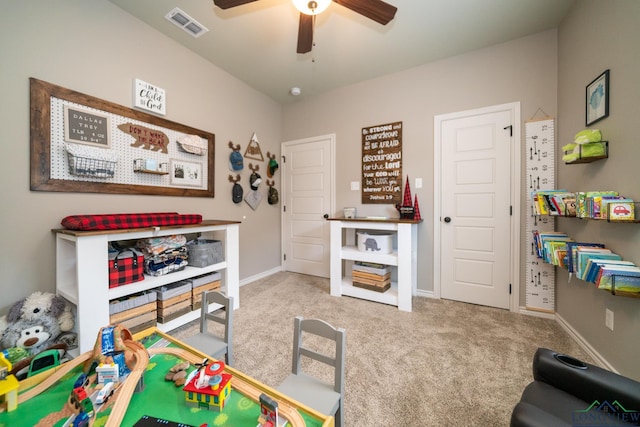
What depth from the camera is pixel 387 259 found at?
2.70 meters

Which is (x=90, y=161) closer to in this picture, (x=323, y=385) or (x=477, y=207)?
(x=323, y=385)

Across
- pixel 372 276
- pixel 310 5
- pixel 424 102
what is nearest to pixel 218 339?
pixel 372 276

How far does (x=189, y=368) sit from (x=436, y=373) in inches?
60.4

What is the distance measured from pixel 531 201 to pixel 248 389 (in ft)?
9.65

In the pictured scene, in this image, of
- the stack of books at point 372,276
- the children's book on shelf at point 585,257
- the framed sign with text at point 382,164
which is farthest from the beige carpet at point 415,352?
the framed sign with text at point 382,164

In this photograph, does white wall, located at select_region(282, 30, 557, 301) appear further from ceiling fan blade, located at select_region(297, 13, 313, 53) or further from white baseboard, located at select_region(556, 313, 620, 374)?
ceiling fan blade, located at select_region(297, 13, 313, 53)

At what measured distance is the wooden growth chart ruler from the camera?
7.73 ft

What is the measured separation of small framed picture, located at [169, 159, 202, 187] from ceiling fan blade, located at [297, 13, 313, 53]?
167cm

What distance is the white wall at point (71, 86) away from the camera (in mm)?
1616

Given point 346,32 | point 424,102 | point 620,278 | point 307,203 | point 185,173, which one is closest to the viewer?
point 620,278

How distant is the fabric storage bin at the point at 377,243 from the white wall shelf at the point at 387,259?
53 millimetres

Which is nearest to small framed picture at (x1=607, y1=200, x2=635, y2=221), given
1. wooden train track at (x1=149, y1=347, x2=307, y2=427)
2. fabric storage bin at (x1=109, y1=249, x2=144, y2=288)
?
wooden train track at (x1=149, y1=347, x2=307, y2=427)

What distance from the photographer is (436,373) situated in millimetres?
1615

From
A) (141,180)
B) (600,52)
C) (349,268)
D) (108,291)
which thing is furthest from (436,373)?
(141,180)
